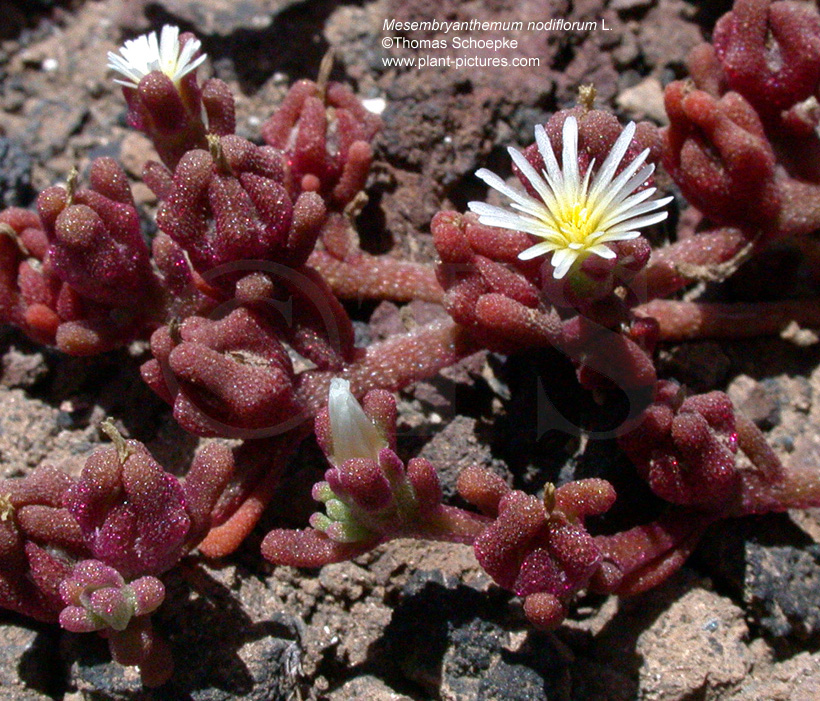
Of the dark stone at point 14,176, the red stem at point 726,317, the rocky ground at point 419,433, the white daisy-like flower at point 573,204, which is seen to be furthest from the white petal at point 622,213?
the dark stone at point 14,176

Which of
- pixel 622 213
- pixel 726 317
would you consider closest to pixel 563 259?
pixel 622 213

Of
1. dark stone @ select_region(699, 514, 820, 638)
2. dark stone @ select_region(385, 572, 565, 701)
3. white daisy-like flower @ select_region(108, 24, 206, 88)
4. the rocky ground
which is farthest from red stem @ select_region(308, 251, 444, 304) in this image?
dark stone @ select_region(699, 514, 820, 638)

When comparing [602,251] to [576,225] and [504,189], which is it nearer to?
[576,225]

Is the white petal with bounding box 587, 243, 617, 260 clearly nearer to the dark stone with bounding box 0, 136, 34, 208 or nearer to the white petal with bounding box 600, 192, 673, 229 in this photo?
the white petal with bounding box 600, 192, 673, 229

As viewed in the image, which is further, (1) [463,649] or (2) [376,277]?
(2) [376,277]

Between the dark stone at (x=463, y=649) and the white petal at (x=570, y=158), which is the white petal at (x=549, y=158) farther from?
the dark stone at (x=463, y=649)

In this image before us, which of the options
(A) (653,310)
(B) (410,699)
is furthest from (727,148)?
(B) (410,699)
